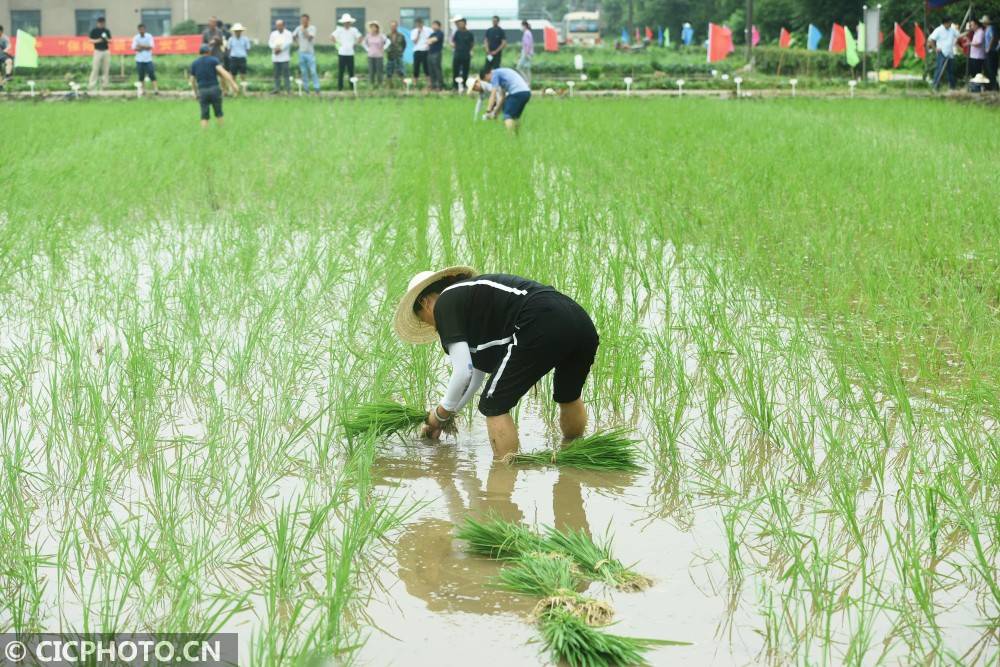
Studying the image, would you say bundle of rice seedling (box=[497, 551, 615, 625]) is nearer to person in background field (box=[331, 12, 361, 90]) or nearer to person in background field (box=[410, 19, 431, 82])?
person in background field (box=[331, 12, 361, 90])

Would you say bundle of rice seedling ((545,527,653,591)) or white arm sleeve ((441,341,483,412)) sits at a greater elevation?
white arm sleeve ((441,341,483,412))

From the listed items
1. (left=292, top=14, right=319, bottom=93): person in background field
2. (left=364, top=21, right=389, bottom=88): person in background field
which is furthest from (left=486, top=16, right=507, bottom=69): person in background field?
(left=292, top=14, right=319, bottom=93): person in background field

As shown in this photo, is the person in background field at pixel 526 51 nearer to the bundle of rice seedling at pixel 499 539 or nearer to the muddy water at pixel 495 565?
the muddy water at pixel 495 565

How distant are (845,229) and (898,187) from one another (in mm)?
1197

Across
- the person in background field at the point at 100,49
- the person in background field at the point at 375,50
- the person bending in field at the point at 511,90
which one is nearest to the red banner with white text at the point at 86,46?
the person in background field at the point at 100,49

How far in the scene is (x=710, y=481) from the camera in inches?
120

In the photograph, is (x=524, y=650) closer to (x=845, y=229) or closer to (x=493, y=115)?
(x=845, y=229)

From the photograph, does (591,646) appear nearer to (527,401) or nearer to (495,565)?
(495,565)

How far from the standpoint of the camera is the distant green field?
2350 mm

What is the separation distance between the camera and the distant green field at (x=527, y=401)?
2.35 meters

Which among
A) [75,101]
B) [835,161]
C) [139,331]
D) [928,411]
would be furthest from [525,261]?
[75,101]

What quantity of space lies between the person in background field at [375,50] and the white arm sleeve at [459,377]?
16127 millimetres

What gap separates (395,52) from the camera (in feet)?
67.7

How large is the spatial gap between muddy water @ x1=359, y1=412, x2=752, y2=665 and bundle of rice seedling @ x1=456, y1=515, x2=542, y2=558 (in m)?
0.03
